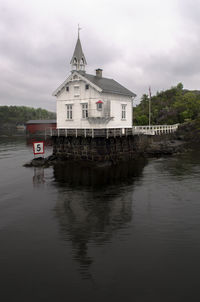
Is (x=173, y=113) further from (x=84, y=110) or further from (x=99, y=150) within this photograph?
(x=99, y=150)

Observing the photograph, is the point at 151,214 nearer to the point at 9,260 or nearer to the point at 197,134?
the point at 9,260

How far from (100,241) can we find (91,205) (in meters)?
5.06

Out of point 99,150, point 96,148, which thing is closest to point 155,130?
point 99,150

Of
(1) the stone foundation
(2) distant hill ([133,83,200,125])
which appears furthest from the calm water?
(2) distant hill ([133,83,200,125])

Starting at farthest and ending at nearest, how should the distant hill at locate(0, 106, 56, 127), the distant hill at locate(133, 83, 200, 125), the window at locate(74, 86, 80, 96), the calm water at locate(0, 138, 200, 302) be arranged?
1. the distant hill at locate(0, 106, 56, 127)
2. the distant hill at locate(133, 83, 200, 125)
3. the window at locate(74, 86, 80, 96)
4. the calm water at locate(0, 138, 200, 302)

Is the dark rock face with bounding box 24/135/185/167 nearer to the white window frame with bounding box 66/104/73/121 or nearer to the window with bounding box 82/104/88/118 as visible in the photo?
the white window frame with bounding box 66/104/73/121

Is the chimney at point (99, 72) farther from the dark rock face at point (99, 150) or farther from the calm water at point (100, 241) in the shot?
the calm water at point (100, 241)

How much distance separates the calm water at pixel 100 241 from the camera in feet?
27.7

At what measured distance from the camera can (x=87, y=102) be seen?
3075 cm

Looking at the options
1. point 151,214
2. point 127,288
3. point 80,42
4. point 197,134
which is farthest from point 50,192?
point 197,134

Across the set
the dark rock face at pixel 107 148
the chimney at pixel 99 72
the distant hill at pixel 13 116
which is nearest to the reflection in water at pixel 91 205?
the dark rock face at pixel 107 148

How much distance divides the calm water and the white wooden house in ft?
35.0

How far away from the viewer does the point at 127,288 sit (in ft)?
27.6

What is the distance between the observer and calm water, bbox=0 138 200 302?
8438 mm
